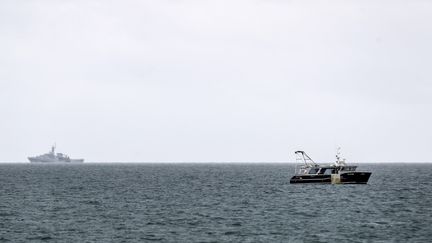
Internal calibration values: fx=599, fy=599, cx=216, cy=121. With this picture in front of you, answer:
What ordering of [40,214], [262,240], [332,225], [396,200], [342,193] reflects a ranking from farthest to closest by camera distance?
[342,193] < [396,200] < [40,214] < [332,225] < [262,240]

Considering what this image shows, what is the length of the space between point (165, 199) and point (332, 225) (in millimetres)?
36904

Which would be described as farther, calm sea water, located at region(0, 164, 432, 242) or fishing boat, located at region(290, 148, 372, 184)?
fishing boat, located at region(290, 148, 372, 184)

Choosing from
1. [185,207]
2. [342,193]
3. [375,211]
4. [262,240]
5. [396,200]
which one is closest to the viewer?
[262,240]

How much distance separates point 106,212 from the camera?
71.9 m

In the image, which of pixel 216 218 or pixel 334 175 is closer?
pixel 216 218

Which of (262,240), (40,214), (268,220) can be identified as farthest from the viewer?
(40,214)

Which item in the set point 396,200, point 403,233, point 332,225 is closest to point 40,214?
point 332,225

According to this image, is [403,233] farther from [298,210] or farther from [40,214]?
[40,214]

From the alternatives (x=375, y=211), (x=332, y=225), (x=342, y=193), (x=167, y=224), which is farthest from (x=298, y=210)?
(x=342, y=193)

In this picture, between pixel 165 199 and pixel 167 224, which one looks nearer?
pixel 167 224

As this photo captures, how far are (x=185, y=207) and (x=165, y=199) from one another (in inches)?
531

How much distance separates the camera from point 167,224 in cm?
6088

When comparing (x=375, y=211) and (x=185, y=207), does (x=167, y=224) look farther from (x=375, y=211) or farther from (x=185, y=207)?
(x=375, y=211)

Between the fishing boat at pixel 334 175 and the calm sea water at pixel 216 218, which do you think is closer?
the calm sea water at pixel 216 218
